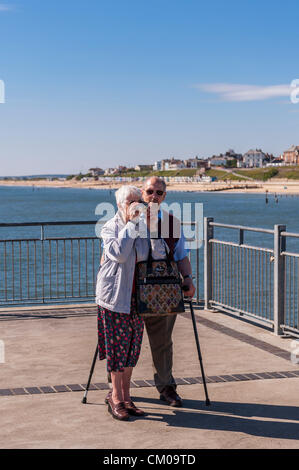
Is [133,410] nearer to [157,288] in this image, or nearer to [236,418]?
[236,418]

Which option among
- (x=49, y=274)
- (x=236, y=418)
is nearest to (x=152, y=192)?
(x=236, y=418)

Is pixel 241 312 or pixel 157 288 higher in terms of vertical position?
pixel 157 288

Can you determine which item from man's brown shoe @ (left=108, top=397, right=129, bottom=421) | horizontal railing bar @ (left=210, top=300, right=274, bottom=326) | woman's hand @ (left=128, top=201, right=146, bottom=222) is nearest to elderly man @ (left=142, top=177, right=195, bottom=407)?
woman's hand @ (left=128, top=201, right=146, bottom=222)

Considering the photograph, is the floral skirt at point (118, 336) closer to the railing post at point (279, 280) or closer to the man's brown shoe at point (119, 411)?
the man's brown shoe at point (119, 411)

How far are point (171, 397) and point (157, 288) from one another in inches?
40.4

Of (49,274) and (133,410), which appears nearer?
(133,410)

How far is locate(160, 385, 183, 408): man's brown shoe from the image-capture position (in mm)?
5527

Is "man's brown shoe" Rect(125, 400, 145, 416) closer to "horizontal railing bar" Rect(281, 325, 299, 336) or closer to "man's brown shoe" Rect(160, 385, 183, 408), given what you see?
"man's brown shoe" Rect(160, 385, 183, 408)

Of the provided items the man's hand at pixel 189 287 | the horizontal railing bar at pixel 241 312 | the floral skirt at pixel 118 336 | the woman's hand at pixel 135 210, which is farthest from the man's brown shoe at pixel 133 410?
the horizontal railing bar at pixel 241 312

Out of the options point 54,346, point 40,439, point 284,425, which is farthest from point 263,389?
point 54,346

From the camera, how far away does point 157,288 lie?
5.07 meters

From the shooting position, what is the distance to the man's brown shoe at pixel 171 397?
218 inches
